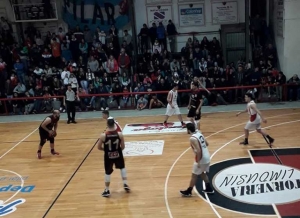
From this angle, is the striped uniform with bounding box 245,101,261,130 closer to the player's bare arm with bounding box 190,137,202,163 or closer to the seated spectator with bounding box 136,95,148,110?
the player's bare arm with bounding box 190,137,202,163

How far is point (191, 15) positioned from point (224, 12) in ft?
5.70

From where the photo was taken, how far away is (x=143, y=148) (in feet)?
42.2

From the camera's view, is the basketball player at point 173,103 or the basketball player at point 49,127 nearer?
the basketball player at point 49,127

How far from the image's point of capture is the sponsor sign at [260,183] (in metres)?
8.91

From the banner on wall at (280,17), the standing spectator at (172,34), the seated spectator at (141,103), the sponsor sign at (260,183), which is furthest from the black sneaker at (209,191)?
the standing spectator at (172,34)

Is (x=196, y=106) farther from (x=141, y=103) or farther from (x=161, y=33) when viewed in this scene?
(x=161, y=33)

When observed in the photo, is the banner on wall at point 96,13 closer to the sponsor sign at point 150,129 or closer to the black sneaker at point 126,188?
the sponsor sign at point 150,129

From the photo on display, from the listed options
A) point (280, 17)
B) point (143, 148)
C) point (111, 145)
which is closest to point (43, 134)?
point (143, 148)

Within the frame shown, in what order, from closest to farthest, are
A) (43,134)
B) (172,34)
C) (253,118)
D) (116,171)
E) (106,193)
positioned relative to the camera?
(106,193) → (116,171) → (253,118) → (43,134) → (172,34)

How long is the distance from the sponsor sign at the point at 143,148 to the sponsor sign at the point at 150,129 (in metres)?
1.11

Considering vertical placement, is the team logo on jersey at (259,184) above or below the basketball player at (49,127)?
below

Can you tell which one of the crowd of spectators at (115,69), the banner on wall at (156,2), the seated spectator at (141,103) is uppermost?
the banner on wall at (156,2)

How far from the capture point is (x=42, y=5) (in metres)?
21.7

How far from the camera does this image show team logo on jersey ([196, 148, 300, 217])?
8.55 meters
